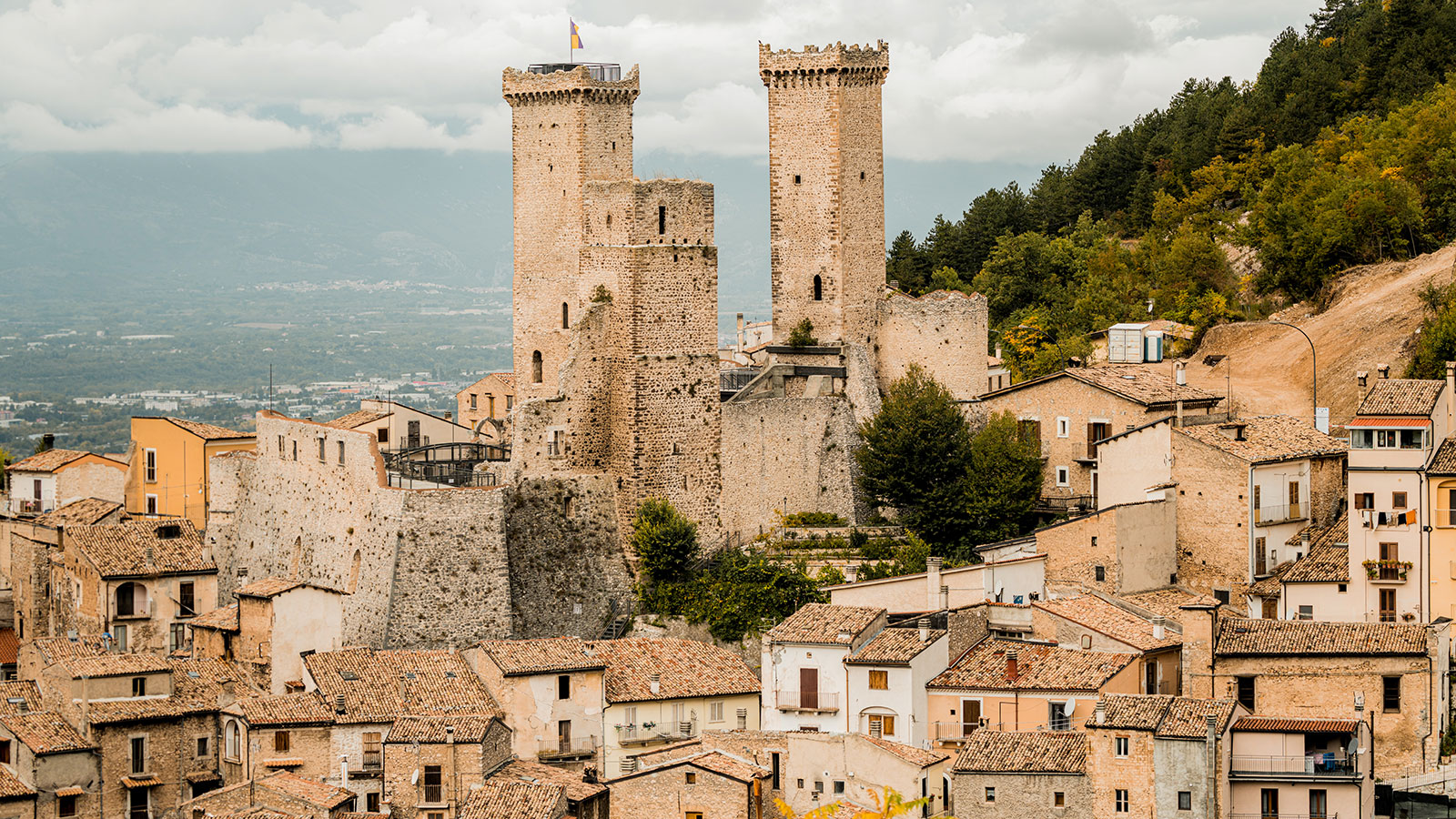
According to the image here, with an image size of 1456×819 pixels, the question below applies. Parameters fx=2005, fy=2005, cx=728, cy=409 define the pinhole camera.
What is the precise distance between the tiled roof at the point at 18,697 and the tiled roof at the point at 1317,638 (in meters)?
32.2

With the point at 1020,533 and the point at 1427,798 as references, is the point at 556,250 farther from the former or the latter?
the point at 1427,798

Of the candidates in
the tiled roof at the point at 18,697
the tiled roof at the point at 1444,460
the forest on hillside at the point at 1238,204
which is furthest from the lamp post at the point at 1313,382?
the tiled roof at the point at 18,697

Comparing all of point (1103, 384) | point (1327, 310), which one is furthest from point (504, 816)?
point (1327, 310)

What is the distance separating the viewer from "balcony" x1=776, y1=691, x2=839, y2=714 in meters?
49.3

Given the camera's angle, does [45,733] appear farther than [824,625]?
Yes

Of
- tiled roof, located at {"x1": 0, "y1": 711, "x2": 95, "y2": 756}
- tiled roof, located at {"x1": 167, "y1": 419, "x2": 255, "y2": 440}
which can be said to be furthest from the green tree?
tiled roof, located at {"x1": 167, "y1": 419, "x2": 255, "y2": 440}

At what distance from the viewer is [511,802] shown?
47188 millimetres

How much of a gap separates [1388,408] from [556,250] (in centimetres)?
2430

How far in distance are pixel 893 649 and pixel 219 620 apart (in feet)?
70.8

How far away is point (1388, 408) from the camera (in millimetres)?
50531

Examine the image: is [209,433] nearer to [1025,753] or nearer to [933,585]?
[933,585]

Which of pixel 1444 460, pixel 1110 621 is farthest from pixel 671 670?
pixel 1444 460

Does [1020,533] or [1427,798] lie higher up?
[1020,533]

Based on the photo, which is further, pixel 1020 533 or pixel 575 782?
pixel 1020 533
